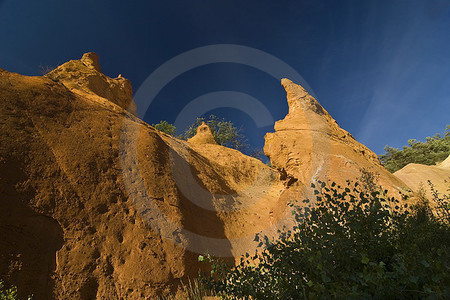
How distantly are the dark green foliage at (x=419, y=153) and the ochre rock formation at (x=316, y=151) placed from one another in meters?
26.3

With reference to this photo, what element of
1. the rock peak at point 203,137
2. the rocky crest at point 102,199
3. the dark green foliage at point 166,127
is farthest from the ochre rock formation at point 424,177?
the dark green foliage at point 166,127

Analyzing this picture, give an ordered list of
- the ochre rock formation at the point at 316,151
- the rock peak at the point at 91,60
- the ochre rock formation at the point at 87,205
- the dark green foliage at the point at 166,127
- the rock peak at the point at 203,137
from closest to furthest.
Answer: the ochre rock formation at the point at 87,205 → the ochre rock formation at the point at 316,151 → the rock peak at the point at 91,60 → the rock peak at the point at 203,137 → the dark green foliage at the point at 166,127

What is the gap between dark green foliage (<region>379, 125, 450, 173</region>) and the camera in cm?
3150

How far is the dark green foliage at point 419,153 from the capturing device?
31500 millimetres

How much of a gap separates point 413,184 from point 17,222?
2045 centimetres

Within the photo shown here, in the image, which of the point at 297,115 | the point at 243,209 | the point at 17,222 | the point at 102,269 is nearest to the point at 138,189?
the point at 102,269

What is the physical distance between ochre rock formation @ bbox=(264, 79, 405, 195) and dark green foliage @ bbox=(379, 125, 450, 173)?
2625 cm

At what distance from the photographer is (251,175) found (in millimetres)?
A: 20516

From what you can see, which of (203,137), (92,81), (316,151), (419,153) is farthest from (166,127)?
(419,153)

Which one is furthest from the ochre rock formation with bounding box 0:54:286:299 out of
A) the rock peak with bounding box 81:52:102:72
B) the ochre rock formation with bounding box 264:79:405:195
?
the rock peak with bounding box 81:52:102:72

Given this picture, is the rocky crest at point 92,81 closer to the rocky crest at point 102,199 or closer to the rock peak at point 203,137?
the rocky crest at point 102,199

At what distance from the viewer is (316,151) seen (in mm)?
12312

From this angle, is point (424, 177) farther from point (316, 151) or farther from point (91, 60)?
point (91, 60)

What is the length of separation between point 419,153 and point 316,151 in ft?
110
